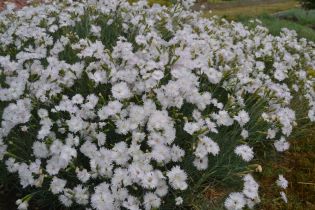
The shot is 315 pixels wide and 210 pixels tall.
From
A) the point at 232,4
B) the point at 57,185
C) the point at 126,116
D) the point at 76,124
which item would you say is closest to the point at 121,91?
the point at 126,116

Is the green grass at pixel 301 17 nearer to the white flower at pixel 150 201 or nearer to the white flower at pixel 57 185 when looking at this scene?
the white flower at pixel 150 201

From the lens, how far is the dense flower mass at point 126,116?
274cm

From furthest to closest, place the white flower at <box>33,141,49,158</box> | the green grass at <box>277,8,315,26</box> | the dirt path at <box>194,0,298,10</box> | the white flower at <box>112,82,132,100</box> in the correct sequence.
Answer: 1. the dirt path at <box>194,0,298,10</box>
2. the green grass at <box>277,8,315,26</box>
3. the white flower at <box>112,82,132,100</box>
4. the white flower at <box>33,141,49,158</box>

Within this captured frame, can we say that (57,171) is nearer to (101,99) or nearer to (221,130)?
(101,99)

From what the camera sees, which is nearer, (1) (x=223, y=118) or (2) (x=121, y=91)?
(2) (x=121, y=91)

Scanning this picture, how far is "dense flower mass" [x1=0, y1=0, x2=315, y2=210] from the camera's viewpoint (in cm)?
274

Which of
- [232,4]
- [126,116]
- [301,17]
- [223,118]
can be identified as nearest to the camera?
[126,116]

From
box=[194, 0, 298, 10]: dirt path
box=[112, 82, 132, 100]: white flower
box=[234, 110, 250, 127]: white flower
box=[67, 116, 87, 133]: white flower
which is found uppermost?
box=[112, 82, 132, 100]: white flower

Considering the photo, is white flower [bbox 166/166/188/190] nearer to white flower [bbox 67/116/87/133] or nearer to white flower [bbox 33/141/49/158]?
white flower [bbox 67/116/87/133]

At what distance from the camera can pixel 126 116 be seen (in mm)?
3055

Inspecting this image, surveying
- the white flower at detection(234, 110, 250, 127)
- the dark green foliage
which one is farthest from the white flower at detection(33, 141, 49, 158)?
the dark green foliage

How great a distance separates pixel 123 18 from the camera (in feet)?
15.7

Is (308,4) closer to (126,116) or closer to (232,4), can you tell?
(232,4)

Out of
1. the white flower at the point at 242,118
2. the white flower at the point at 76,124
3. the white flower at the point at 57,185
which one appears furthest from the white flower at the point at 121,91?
the white flower at the point at 242,118
